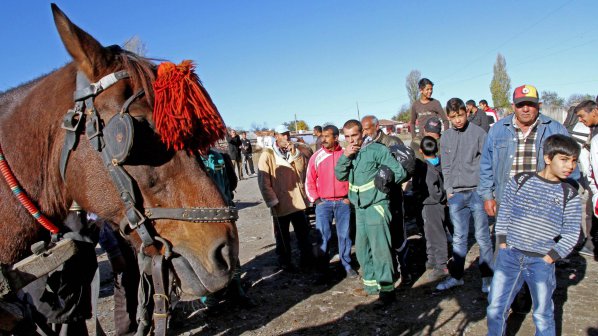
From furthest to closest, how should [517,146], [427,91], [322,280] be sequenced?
1. [427,91]
2. [322,280]
3. [517,146]

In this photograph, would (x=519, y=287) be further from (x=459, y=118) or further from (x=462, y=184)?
(x=459, y=118)

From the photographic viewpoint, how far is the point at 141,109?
61.7 inches

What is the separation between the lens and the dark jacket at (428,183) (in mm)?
5281

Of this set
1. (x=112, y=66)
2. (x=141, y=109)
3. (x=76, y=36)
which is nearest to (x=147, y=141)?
(x=141, y=109)

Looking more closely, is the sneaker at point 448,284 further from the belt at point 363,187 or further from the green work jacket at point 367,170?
the belt at point 363,187

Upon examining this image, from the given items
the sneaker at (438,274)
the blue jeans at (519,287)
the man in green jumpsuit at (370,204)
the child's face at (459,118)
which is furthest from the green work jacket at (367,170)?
the blue jeans at (519,287)

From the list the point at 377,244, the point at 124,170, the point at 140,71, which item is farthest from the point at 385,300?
the point at 140,71

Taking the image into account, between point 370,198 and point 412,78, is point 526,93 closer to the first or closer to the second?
point 370,198

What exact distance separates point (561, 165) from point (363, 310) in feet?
8.93

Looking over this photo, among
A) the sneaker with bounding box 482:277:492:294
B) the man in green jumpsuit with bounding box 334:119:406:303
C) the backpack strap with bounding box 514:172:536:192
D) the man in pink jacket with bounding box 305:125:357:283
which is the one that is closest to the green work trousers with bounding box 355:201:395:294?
the man in green jumpsuit with bounding box 334:119:406:303

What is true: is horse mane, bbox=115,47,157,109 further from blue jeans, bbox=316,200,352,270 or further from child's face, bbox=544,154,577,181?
blue jeans, bbox=316,200,352,270

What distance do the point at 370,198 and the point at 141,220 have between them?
3.61 meters

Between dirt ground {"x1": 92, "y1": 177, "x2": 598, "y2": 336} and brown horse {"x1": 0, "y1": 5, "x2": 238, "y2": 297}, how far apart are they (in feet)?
10.1

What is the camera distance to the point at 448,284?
477cm
